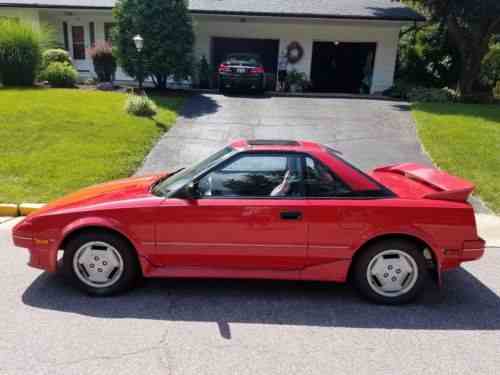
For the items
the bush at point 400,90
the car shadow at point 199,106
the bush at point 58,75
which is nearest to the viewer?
the car shadow at point 199,106

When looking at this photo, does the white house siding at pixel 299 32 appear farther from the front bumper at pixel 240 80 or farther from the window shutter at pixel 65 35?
the front bumper at pixel 240 80

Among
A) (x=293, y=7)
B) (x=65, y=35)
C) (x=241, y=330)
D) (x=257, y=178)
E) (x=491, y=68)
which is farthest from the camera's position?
(x=65, y=35)

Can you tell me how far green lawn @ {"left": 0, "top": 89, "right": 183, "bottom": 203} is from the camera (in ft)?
25.3

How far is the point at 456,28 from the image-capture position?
667 inches

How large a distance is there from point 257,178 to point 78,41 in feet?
68.0

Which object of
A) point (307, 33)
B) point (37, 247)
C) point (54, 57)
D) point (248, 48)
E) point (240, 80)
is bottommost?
point (37, 247)

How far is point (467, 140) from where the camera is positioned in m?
10.7

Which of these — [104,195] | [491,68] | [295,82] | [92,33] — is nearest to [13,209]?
[104,195]

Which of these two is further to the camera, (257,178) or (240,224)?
(257,178)

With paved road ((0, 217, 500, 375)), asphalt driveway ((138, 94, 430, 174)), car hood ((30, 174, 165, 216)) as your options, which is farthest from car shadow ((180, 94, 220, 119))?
paved road ((0, 217, 500, 375))

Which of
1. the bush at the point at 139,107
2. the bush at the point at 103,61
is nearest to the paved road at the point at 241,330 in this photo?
the bush at the point at 139,107

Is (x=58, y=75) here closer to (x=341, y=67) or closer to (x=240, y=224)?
(x=341, y=67)

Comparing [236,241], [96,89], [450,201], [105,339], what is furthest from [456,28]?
[105,339]

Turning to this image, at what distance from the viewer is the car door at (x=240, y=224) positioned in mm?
4035
